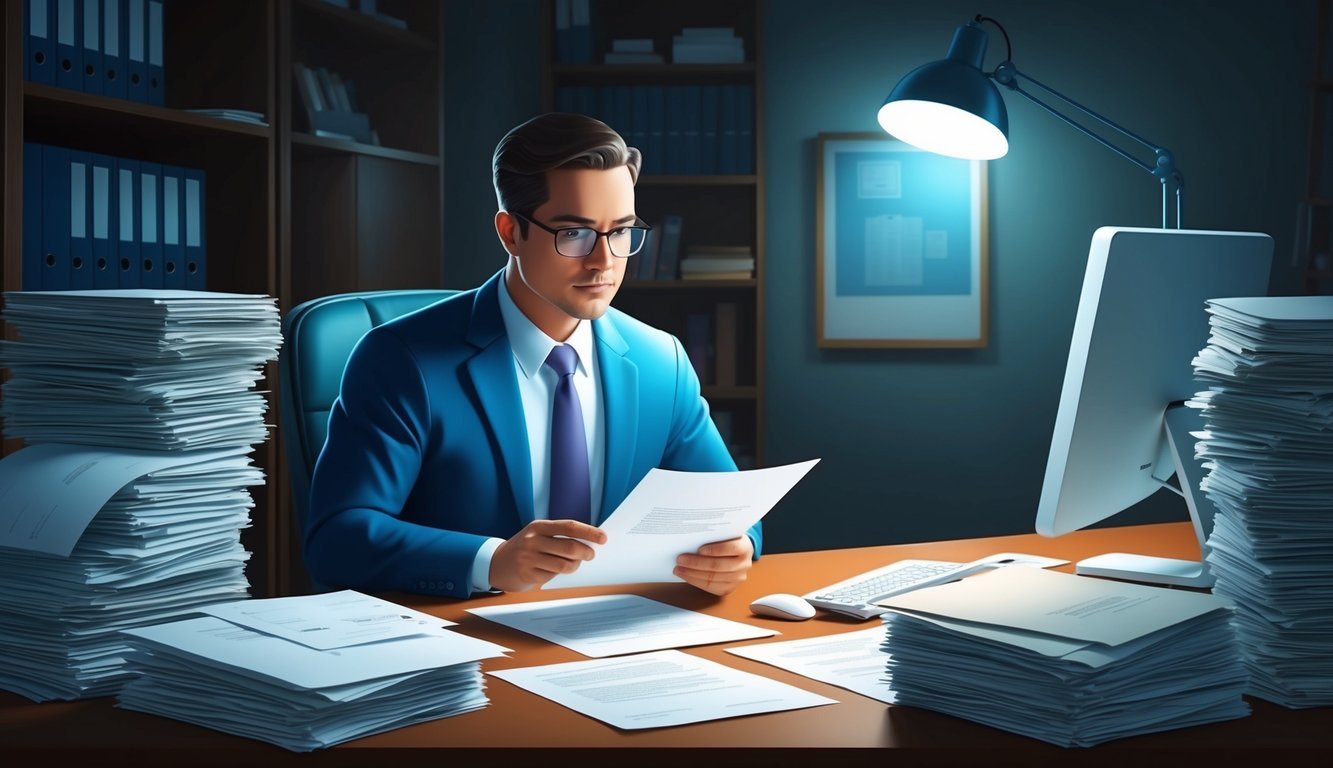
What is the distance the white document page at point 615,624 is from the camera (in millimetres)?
1286

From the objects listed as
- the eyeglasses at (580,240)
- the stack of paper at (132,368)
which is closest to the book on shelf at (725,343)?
the eyeglasses at (580,240)

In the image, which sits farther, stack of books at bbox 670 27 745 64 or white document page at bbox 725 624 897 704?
stack of books at bbox 670 27 745 64

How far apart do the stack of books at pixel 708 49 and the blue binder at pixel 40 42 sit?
6.28ft

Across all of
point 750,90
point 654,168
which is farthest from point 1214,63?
point 654,168

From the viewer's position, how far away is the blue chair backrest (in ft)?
6.21

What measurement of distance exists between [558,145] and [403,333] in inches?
13.8

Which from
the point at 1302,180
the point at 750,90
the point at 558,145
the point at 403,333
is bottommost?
the point at 403,333

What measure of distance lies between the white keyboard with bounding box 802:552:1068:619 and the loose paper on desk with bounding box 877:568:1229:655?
0.18m

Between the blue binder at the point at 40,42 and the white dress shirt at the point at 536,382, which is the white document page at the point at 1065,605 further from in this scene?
the blue binder at the point at 40,42

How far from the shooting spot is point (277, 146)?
121 inches

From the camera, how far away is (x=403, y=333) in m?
1.77

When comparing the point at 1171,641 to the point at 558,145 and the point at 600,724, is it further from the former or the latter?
the point at 558,145

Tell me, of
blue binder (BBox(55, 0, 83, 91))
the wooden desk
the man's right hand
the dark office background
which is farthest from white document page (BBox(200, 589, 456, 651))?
the dark office background

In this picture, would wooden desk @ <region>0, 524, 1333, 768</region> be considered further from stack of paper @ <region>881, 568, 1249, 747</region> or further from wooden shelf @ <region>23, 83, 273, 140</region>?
wooden shelf @ <region>23, 83, 273, 140</region>
